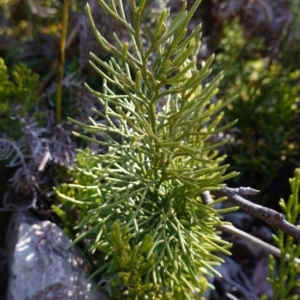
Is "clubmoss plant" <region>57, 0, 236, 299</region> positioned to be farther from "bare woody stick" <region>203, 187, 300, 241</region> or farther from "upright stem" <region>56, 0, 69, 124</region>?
"upright stem" <region>56, 0, 69, 124</region>

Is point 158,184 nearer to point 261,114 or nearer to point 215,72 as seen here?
point 261,114

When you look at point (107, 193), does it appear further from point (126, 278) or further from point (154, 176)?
point (126, 278)

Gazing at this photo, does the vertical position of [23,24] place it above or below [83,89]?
above

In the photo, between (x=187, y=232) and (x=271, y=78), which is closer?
(x=187, y=232)

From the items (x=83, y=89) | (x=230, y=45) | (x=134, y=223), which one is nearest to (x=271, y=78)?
(x=230, y=45)

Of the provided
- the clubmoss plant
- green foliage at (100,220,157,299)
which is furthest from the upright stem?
green foliage at (100,220,157,299)

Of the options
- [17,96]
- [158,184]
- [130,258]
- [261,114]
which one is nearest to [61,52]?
[17,96]
